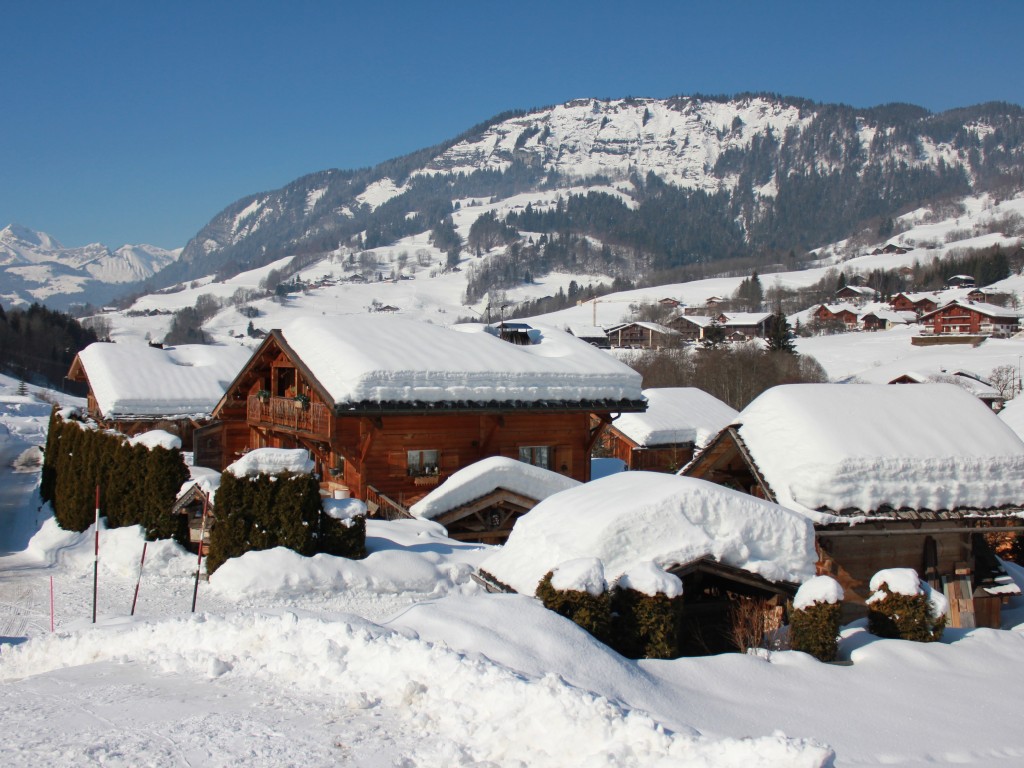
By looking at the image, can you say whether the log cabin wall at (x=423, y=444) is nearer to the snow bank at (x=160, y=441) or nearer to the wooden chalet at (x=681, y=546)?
the snow bank at (x=160, y=441)

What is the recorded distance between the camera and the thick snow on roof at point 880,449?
14.0 m

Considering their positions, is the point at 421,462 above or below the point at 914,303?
below

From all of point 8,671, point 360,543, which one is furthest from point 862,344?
point 8,671

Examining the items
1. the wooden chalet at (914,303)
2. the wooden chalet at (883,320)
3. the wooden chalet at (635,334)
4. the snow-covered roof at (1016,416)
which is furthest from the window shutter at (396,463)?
the wooden chalet at (914,303)

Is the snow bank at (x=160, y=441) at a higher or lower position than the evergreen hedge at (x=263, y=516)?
higher

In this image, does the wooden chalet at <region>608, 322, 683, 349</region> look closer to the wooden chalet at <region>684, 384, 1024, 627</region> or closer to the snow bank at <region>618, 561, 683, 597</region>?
the wooden chalet at <region>684, 384, 1024, 627</region>

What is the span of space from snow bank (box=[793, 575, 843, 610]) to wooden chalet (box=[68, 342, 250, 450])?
24387 mm

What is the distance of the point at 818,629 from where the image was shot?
9.47 m

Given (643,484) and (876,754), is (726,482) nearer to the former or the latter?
(643,484)

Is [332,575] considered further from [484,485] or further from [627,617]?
[627,617]

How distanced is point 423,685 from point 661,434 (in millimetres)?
37400

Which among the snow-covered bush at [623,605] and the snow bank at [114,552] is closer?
the snow-covered bush at [623,605]

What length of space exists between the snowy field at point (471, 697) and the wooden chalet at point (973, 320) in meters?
104

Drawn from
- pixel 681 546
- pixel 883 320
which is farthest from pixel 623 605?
pixel 883 320
